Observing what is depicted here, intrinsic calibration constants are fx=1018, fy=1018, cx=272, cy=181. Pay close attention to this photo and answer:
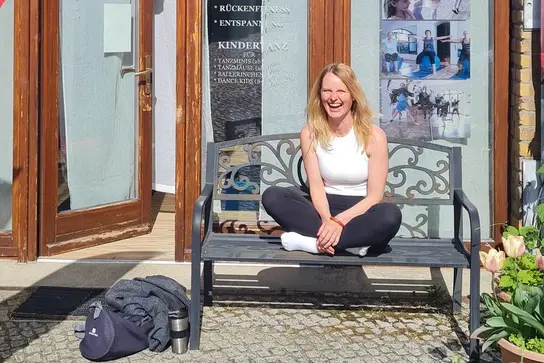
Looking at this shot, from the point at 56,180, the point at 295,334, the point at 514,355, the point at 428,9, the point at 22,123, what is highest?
the point at 428,9

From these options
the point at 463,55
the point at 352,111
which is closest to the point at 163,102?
the point at 463,55

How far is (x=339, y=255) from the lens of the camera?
4.99 meters

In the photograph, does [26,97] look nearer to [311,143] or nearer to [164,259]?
[164,259]

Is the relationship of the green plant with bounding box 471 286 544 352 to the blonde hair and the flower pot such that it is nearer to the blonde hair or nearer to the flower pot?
the flower pot

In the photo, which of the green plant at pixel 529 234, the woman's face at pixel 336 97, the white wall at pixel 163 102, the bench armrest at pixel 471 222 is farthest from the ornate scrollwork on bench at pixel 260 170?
the white wall at pixel 163 102

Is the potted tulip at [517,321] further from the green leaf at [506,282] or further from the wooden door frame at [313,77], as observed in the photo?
the wooden door frame at [313,77]

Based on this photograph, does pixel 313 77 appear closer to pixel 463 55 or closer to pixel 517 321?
pixel 463 55

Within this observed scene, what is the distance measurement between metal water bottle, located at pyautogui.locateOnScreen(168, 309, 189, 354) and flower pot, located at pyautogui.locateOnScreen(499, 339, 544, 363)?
1485 mm

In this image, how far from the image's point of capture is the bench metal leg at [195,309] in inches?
190

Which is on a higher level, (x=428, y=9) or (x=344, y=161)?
(x=428, y=9)

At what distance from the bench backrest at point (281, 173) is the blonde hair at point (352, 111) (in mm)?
410

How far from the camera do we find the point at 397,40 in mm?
6387

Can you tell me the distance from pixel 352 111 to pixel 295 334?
3.87 ft

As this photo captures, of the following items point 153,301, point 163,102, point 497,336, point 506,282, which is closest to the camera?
point 497,336
